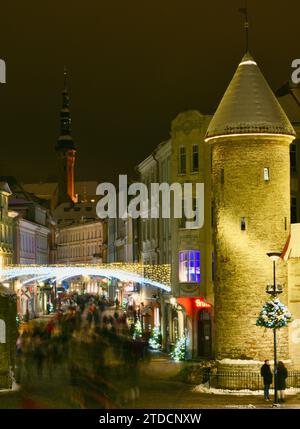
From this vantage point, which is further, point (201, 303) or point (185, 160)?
point (185, 160)

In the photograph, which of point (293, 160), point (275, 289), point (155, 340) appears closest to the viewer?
point (275, 289)

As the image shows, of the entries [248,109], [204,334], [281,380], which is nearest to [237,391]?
[281,380]

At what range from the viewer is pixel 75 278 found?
154 meters

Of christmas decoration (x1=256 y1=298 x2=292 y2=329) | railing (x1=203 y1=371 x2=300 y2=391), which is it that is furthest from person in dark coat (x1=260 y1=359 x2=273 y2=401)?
railing (x1=203 y1=371 x2=300 y2=391)

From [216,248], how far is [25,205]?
251 ft

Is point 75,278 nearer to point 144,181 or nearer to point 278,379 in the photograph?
point 144,181

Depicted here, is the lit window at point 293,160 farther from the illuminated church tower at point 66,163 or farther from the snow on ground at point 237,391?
the illuminated church tower at point 66,163

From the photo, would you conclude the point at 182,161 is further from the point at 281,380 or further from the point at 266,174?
the point at 281,380

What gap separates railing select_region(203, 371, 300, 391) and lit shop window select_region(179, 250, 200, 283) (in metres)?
13.3

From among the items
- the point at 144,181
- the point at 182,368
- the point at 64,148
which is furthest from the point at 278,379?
the point at 64,148

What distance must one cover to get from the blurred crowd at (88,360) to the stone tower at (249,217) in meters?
4.38

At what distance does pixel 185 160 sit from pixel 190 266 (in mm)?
5134

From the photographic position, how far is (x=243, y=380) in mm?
38781
